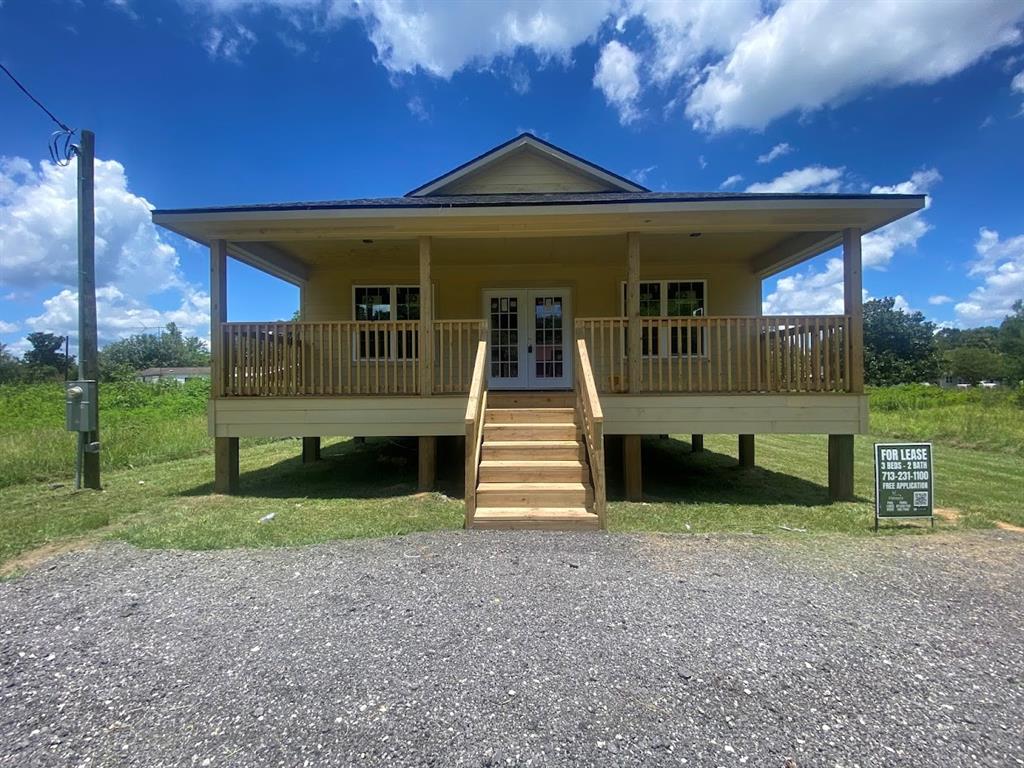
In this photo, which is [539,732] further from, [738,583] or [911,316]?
[911,316]

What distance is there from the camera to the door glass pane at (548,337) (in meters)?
10.1

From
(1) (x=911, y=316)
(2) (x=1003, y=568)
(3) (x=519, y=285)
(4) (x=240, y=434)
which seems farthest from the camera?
(1) (x=911, y=316)

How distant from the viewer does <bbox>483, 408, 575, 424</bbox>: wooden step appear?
7375 millimetres

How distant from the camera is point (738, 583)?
13.3 feet

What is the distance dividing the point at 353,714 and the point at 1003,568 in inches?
202

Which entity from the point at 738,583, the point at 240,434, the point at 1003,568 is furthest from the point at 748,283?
the point at 240,434

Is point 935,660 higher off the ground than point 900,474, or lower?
lower

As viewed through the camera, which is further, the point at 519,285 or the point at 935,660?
the point at 519,285

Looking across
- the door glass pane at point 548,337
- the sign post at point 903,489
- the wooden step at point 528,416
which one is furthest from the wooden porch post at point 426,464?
the sign post at point 903,489

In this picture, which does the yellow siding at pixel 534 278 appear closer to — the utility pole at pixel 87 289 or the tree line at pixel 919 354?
the utility pole at pixel 87 289

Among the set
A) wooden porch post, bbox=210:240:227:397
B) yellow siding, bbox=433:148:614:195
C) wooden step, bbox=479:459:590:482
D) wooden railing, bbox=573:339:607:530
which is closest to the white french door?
yellow siding, bbox=433:148:614:195

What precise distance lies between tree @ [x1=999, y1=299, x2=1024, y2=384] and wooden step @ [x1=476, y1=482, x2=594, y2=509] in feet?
256

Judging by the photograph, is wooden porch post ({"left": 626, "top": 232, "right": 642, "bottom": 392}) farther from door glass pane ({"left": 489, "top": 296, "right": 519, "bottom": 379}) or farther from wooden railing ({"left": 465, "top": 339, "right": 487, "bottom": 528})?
door glass pane ({"left": 489, "top": 296, "right": 519, "bottom": 379})

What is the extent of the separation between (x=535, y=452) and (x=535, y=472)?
1.39 feet
